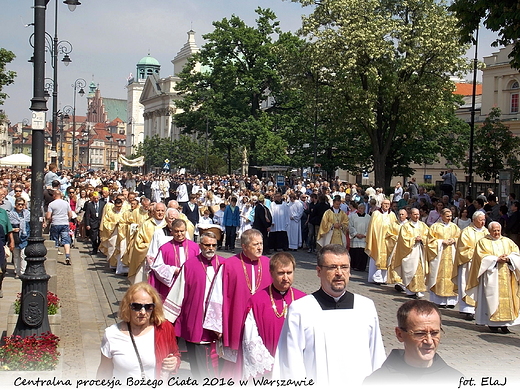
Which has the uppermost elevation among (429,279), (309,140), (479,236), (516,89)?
(516,89)

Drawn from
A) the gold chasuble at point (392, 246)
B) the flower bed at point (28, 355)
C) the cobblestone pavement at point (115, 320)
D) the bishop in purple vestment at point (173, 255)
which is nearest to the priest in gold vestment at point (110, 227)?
the cobblestone pavement at point (115, 320)

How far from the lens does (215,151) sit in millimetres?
54406

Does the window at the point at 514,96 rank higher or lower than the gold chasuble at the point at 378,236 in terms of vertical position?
higher

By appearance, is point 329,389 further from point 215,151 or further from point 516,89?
point 516,89

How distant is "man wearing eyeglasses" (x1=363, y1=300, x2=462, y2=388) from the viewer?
12.3 ft

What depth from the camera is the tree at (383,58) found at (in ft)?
98.8

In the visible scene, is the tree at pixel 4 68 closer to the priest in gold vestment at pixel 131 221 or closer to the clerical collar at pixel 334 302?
the priest in gold vestment at pixel 131 221

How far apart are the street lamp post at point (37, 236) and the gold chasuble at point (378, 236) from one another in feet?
29.4

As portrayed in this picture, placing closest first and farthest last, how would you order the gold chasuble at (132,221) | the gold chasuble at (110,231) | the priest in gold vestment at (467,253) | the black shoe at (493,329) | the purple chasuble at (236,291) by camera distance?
1. the purple chasuble at (236,291)
2. the black shoe at (493,329)
3. the priest in gold vestment at (467,253)
4. the gold chasuble at (132,221)
5. the gold chasuble at (110,231)

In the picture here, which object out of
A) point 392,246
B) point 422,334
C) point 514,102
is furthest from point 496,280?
point 514,102

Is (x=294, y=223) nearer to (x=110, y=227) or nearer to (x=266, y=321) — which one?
(x=110, y=227)

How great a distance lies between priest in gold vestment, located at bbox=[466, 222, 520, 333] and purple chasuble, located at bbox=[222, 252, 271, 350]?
5643 mm

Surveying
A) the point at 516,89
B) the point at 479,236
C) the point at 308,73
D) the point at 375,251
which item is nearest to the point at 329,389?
the point at 479,236

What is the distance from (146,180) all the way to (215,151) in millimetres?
10697
